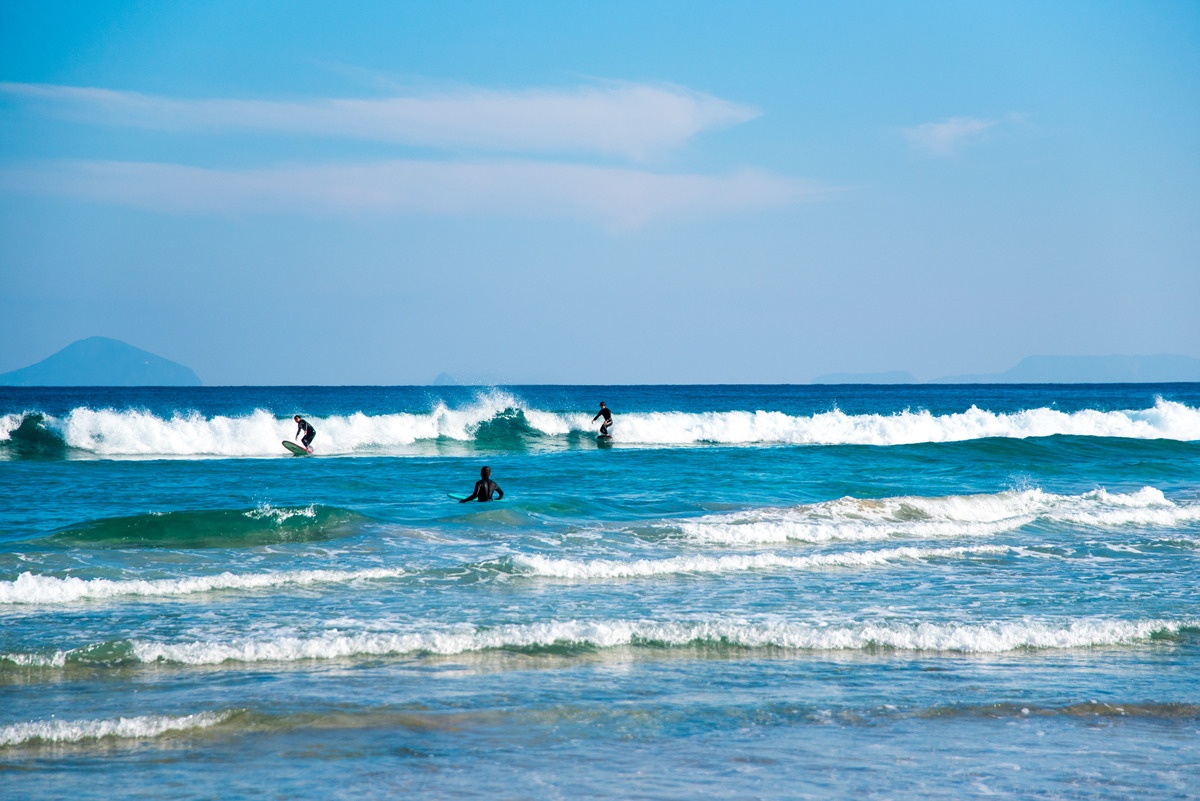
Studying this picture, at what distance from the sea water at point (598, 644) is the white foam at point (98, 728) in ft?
0.06

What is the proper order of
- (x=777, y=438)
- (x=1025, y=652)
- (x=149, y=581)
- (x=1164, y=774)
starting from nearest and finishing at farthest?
(x=1164, y=774)
(x=1025, y=652)
(x=149, y=581)
(x=777, y=438)

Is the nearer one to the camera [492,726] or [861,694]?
[492,726]

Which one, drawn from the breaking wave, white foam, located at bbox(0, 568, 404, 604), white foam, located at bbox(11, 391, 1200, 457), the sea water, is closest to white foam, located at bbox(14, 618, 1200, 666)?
the sea water

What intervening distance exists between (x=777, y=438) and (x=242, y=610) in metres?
33.6

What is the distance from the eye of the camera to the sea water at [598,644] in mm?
6055

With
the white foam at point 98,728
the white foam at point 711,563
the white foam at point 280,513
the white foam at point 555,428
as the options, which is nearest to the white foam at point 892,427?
the white foam at point 555,428

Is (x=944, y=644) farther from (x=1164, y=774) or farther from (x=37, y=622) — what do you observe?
(x=37, y=622)

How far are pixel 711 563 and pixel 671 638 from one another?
12.8 ft

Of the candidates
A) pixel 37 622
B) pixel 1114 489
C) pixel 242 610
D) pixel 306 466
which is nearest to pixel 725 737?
pixel 242 610

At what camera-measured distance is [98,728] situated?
21.6 ft

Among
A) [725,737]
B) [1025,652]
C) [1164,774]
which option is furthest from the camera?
[1025,652]

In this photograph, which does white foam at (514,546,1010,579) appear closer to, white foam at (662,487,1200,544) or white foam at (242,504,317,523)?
white foam at (662,487,1200,544)

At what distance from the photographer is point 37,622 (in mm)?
9570

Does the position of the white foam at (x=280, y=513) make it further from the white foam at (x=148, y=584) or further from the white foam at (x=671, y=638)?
the white foam at (x=671, y=638)
